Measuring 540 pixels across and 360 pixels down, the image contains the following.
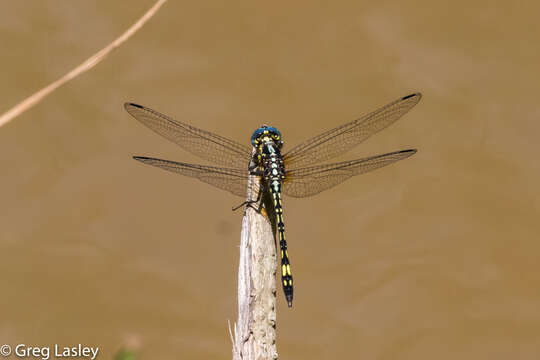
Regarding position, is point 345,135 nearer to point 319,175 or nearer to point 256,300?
point 319,175

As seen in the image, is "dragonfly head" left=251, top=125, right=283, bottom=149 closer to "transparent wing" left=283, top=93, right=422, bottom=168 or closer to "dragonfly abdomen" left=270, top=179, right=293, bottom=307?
"transparent wing" left=283, top=93, right=422, bottom=168

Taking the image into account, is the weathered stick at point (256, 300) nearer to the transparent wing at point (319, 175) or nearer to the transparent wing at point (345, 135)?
the transparent wing at point (319, 175)

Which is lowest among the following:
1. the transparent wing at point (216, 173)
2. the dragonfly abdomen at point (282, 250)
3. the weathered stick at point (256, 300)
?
the weathered stick at point (256, 300)

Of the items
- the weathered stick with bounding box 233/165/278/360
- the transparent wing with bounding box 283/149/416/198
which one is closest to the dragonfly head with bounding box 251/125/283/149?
the transparent wing with bounding box 283/149/416/198

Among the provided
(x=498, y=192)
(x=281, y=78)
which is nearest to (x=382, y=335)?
(x=498, y=192)

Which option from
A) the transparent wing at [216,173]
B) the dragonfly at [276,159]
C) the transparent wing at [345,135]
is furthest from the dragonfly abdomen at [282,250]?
the transparent wing at [345,135]
